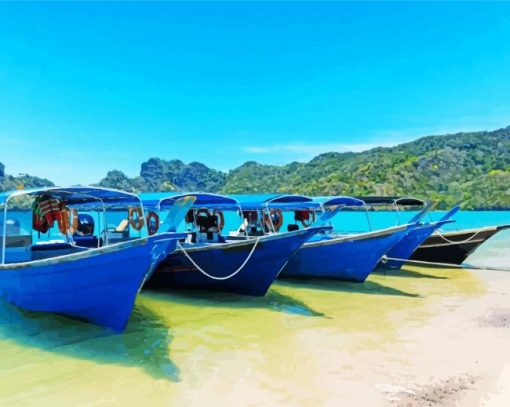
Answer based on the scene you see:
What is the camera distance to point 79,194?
11172mm

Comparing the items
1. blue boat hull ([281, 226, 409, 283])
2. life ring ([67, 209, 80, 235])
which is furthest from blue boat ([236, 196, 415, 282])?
life ring ([67, 209, 80, 235])

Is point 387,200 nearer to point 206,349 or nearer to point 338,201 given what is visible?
point 338,201

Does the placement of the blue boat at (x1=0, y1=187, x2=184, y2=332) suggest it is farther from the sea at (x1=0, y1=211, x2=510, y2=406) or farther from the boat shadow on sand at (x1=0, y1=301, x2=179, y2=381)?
the sea at (x1=0, y1=211, x2=510, y2=406)

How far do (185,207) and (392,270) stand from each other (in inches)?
461

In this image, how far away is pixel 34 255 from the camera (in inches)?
406

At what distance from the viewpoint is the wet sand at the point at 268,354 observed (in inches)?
228

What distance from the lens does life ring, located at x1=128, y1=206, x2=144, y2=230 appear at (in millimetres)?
13159

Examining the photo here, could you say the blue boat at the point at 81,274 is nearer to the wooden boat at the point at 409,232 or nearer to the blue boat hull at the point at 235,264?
the blue boat hull at the point at 235,264

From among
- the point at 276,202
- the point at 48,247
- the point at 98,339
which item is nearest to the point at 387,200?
the point at 276,202

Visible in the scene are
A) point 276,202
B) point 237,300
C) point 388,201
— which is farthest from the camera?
point 388,201

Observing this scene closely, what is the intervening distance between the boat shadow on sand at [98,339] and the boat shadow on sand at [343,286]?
5267mm

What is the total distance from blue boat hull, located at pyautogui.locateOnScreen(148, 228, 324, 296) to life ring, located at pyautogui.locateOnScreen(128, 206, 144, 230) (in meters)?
1.66

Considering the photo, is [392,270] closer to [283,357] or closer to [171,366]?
[283,357]

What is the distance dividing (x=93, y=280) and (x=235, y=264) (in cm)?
427
